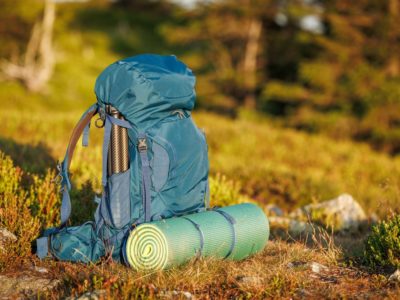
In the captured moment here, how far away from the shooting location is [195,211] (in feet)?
17.0

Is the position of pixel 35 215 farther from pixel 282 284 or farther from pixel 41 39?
pixel 41 39

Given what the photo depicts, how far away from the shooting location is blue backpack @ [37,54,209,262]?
4.73 m

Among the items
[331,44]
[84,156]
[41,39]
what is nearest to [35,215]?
[84,156]

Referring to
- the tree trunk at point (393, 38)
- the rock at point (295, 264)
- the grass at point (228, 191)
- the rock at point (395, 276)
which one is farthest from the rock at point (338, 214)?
the tree trunk at point (393, 38)

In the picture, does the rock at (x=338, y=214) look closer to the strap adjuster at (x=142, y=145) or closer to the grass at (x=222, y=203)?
the grass at (x=222, y=203)

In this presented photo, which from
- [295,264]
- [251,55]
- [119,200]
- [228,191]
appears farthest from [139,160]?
[251,55]

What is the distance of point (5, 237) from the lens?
4.93 meters

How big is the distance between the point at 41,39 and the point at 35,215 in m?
22.1

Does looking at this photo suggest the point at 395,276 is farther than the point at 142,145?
No

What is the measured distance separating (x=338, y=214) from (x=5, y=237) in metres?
4.91

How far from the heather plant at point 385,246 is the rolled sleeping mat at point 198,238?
0.93 metres

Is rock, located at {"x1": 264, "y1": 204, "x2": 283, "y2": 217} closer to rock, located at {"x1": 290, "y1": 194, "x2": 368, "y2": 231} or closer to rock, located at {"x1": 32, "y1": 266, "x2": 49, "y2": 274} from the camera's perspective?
rock, located at {"x1": 290, "y1": 194, "x2": 368, "y2": 231}

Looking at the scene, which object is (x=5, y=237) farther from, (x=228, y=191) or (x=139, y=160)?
(x=228, y=191)

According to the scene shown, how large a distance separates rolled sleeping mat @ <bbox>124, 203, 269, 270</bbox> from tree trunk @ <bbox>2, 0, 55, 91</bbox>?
889 inches
